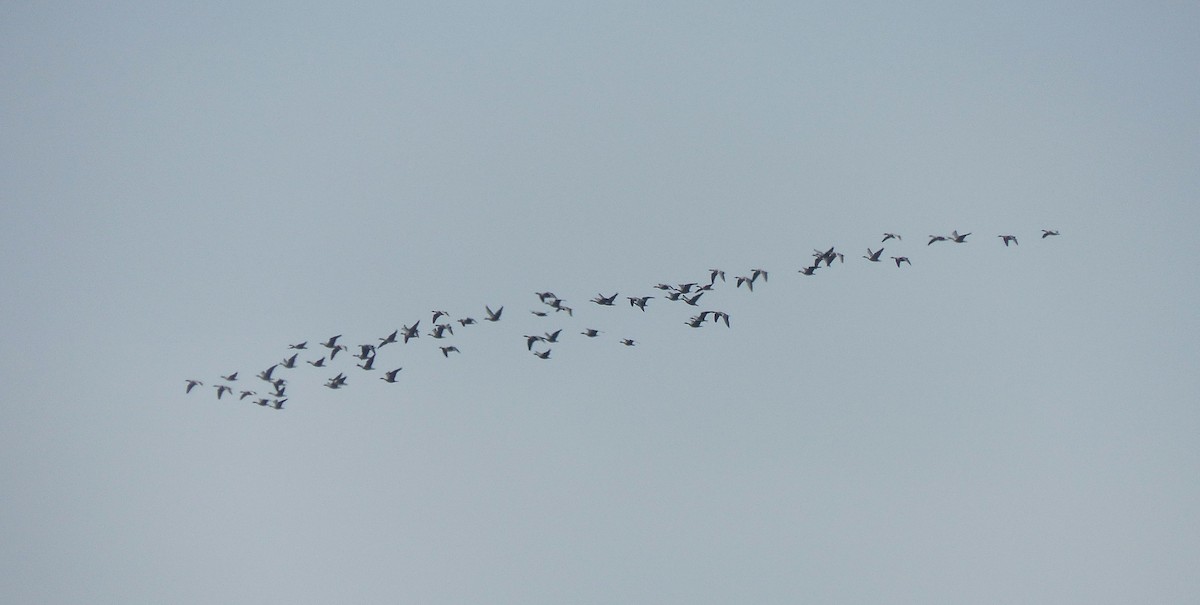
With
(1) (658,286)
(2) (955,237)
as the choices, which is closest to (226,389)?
(1) (658,286)

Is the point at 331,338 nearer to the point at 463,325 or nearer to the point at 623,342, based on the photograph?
the point at 463,325

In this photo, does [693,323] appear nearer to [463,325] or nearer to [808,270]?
[808,270]

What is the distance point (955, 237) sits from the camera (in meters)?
114

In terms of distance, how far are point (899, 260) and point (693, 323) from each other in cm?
1465

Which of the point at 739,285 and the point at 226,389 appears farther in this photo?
the point at 226,389

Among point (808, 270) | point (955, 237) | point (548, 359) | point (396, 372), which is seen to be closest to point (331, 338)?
point (396, 372)

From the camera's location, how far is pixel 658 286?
120 meters

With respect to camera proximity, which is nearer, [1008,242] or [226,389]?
[1008,242]

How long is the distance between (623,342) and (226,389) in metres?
28.6

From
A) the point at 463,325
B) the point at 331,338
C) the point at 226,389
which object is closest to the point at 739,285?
the point at 463,325

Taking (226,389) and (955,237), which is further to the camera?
(226,389)

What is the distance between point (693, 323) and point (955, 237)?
60.0 ft

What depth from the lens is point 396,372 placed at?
11781 cm

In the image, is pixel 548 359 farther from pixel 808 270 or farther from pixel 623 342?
pixel 808 270
